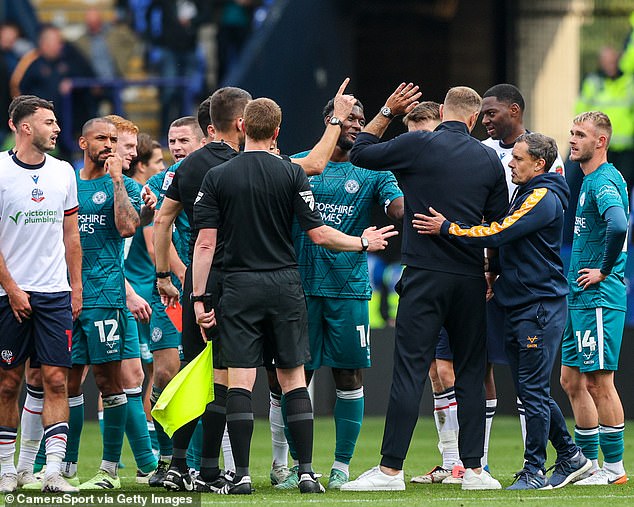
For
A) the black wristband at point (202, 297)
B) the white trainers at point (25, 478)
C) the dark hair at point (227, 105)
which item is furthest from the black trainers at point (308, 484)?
the dark hair at point (227, 105)

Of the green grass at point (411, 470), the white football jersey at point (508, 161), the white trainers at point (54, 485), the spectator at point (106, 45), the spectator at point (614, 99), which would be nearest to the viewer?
the green grass at point (411, 470)

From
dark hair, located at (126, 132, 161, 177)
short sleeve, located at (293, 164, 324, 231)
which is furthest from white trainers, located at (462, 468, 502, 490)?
dark hair, located at (126, 132, 161, 177)

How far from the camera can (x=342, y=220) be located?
859cm

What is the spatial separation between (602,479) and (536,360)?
1.01 m

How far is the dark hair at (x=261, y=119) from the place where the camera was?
7.59 meters

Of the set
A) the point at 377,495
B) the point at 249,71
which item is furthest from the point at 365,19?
the point at 377,495

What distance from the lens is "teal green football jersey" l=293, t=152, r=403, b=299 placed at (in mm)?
8492

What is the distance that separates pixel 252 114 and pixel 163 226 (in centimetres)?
99

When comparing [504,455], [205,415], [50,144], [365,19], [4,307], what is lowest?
[504,455]

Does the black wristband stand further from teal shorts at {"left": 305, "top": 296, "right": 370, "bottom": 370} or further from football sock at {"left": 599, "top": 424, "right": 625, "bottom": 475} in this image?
football sock at {"left": 599, "top": 424, "right": 625, "bottom": 475}

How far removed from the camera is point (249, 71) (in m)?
16.5

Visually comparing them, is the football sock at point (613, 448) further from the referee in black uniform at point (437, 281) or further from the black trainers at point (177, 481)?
the black trainers at point (177, 481)

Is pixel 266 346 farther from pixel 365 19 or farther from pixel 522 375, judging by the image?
pixel 365 19

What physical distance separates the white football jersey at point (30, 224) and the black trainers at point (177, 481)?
127 centimetres
